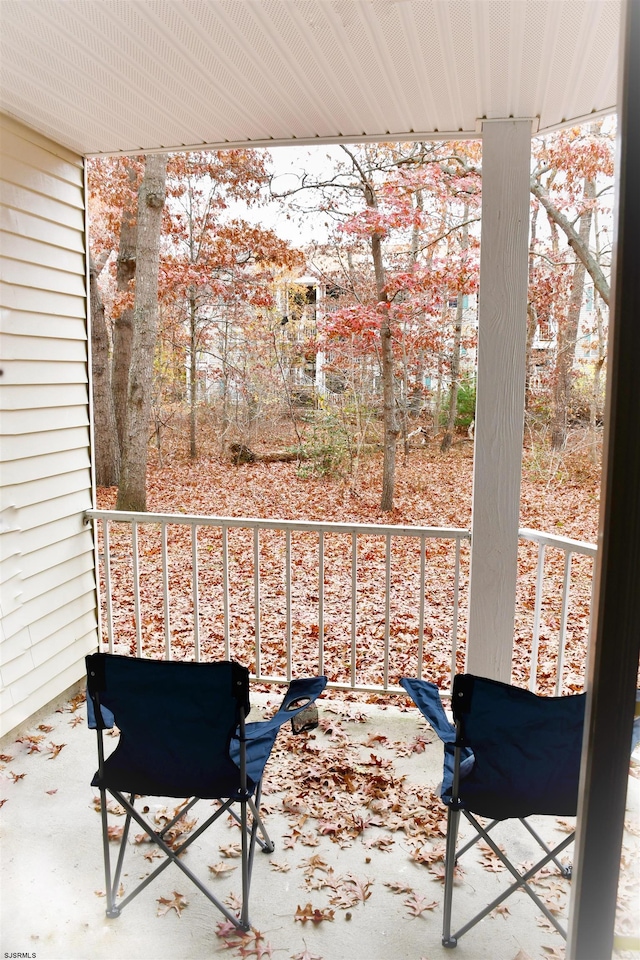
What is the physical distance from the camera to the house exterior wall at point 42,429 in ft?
9.81

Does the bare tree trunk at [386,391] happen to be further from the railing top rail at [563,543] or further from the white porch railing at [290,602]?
the railing top rail at [563,543]

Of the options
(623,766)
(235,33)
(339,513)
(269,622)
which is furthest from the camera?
(339,513)

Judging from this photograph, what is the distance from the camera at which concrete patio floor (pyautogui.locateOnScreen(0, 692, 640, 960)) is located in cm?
197

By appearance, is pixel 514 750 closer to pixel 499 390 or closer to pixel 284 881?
pixel 284 881

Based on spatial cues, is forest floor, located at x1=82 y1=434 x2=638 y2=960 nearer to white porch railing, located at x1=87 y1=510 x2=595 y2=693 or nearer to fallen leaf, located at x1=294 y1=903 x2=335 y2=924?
fallen leaf, located at x1=294 y1=903 x2=335 y2=924

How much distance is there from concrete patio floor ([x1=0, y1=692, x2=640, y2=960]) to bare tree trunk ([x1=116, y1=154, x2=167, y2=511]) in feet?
15.9

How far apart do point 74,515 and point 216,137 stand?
6.69ft

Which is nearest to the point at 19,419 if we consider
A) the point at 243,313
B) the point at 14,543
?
the point at 14,543

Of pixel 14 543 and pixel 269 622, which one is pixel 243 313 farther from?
pixel 14 543

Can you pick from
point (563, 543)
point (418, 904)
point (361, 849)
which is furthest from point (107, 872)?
point (563, 543)

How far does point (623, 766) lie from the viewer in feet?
2.50

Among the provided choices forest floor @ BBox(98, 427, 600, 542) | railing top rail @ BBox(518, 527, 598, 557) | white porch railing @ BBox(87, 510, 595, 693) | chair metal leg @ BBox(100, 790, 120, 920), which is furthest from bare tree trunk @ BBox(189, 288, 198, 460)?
chair metal leg @ BBox(100, 790, 120, 920)

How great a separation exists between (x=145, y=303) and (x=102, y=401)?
170 centimetres

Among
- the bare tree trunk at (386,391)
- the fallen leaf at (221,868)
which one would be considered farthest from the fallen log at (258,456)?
the fallen leaf at (221,868)
